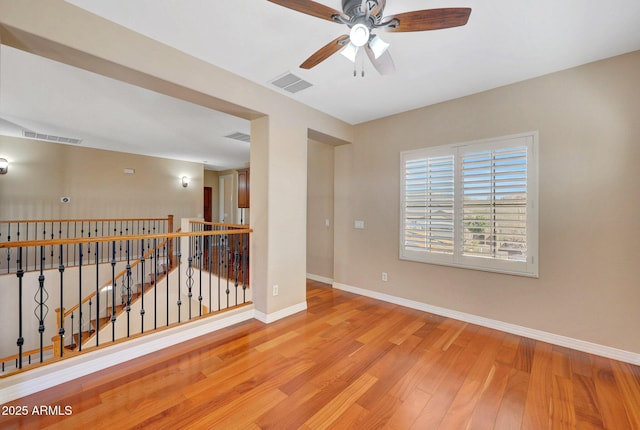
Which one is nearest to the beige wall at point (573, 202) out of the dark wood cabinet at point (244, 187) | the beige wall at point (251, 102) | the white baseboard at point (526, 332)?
the white baseboard at point (526, 332)

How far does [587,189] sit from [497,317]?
156 centimetres

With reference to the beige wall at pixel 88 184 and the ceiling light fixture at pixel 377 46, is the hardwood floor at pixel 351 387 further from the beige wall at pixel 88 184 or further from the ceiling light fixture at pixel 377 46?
the beige wall at pixel 88 184

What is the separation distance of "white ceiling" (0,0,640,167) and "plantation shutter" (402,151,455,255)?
0.80 metres

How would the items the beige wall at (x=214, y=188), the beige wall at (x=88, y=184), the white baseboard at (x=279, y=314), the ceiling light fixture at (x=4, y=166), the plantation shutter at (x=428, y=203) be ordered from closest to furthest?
the white baseboard at (x=279, y=314) → the plantation shutter at (x=428, y=203) → the ceiling light fixture at (x=4, y=166) → the beige wall at (x=88, y=184) → the beige wall at (x=214, y=188)

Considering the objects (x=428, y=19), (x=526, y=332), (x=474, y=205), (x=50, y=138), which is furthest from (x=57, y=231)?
(x=526, y=332)

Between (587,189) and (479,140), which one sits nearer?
(587,189)

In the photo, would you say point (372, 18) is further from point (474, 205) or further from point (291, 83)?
point (474, 205)

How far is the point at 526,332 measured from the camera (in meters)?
2.82

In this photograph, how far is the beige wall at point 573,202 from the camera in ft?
7.81

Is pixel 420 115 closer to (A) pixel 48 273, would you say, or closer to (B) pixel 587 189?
(B) pixel 587 189

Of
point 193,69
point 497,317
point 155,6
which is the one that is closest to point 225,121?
point 193,69

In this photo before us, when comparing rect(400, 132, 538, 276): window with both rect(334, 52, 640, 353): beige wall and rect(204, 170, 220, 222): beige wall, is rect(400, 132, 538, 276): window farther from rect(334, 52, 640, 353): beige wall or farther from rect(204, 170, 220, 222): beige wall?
rect(204, 170, 220, 222): beige wall

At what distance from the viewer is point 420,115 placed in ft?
11.9

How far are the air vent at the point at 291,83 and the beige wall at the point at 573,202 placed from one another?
1.73 meters
